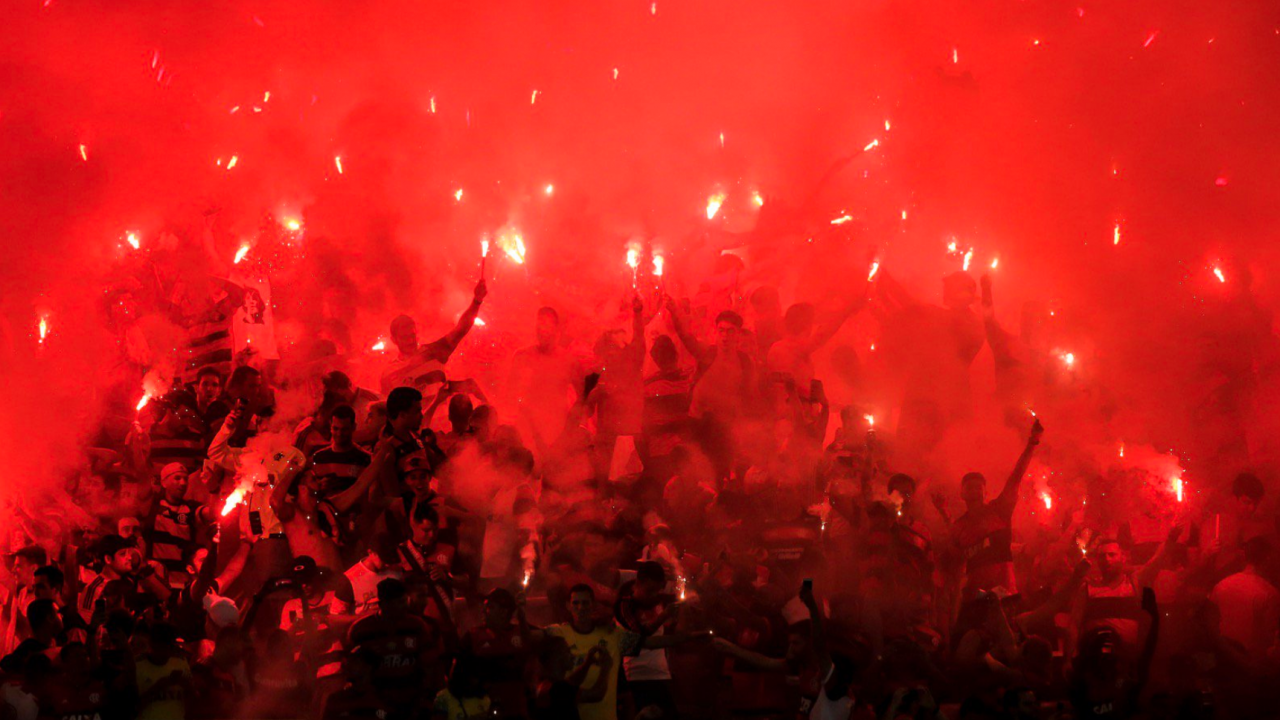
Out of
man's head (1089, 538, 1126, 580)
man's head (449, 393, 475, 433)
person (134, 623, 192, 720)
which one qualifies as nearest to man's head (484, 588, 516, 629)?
person (134, 623, 192, 720)

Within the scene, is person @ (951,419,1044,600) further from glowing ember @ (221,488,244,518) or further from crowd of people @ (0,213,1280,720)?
glowing ember @ (221,488,244,518)

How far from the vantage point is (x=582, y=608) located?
5348 mm

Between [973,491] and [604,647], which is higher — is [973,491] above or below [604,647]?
above

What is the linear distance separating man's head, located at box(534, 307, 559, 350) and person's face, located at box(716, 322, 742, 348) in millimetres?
951

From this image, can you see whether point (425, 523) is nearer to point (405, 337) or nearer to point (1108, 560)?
point (405, 337)

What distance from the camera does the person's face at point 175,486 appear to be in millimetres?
6473

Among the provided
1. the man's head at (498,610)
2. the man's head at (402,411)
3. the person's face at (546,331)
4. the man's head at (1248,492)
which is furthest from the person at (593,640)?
the man's head at (1248,492)

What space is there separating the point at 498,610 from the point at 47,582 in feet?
7.18

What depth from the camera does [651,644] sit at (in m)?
5.45

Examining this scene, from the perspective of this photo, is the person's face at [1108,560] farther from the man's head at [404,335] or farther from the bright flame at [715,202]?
the bright flame at [715,202]

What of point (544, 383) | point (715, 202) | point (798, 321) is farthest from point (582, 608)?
point (715, 202)

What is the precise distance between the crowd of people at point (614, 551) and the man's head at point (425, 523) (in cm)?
2

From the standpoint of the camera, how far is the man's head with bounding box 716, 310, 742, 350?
7555 mm

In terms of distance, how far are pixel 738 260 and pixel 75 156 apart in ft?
16.4
